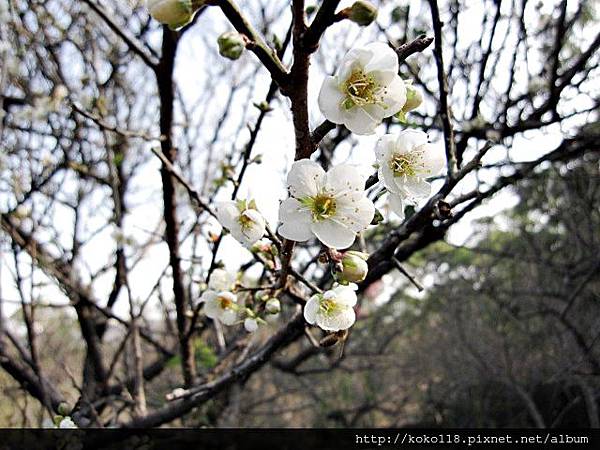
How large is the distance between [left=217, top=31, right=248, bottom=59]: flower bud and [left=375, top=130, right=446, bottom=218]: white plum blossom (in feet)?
1.10

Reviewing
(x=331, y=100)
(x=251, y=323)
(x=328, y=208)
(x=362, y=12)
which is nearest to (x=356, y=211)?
(x=328, y=208)

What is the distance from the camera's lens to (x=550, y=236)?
21.4 feet

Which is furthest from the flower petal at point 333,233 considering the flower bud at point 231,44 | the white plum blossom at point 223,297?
the white plum blossom at point 223,297

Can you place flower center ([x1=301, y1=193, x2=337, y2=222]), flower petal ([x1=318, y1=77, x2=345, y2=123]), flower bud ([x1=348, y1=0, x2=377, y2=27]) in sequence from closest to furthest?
1. flower bud ([x1=348, y1=0, x2=377, y2=27])
2. flower petal ([x1=318, y1=77, x2=345, y2=123])
3. flower center ([x1=301, y1=193, x2=337, y2=222])

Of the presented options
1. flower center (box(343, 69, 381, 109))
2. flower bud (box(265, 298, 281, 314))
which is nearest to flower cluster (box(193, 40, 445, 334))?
flower center (box(343, 69, 381, 109))

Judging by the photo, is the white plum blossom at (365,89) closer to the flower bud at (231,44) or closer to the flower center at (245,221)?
the flower bud at (231,44)

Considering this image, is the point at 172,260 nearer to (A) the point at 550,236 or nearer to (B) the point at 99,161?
(B) the point at 99,161

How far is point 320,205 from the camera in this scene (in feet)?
3.23

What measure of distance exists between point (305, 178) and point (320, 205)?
75 mm

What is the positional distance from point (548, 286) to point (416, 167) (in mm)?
5587

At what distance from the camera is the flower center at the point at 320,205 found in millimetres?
978

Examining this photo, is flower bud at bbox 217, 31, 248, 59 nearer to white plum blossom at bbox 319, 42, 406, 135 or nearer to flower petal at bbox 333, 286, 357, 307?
white plum blossom at bbox 319, 42, 406, 135

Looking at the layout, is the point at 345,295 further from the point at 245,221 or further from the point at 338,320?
the point at 245,221

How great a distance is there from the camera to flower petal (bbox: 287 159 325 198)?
0.89m
